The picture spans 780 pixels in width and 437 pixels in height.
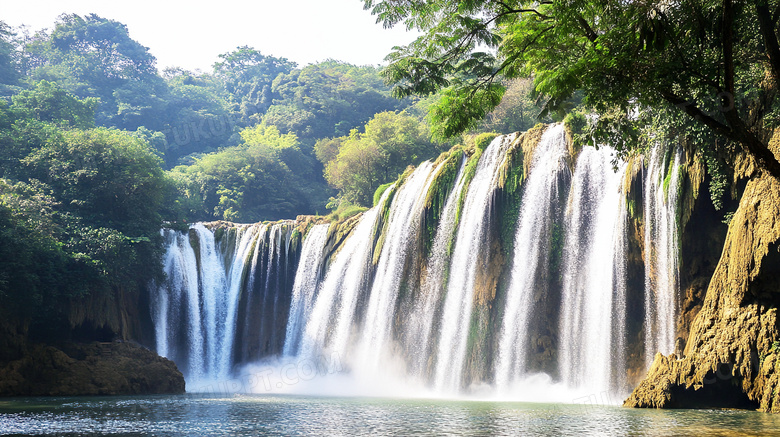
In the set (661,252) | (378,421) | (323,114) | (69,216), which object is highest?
(323,114)

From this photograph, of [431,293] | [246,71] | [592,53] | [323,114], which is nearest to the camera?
[592,53]

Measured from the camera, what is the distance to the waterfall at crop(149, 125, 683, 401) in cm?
1745

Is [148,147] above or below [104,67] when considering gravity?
below

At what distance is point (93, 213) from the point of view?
88.2 feet

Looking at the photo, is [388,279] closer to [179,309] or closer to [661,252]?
[179,309]

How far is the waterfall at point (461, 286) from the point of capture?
70.6 feet

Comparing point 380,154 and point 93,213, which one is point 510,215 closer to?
point 93,213

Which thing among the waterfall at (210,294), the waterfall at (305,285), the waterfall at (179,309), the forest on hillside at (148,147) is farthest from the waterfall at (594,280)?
the waterfall at (179,309)

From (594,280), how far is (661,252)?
2.48 meters

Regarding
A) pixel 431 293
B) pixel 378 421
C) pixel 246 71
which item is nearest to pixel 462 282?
pixel 431 293

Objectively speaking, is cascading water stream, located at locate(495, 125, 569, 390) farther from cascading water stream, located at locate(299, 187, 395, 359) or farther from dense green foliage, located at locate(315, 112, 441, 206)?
dense green foliage, located at locate(315, 112, 441, 206)

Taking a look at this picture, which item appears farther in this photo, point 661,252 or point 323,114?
point 323,114

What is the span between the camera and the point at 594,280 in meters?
18.5

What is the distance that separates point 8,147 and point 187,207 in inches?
580
